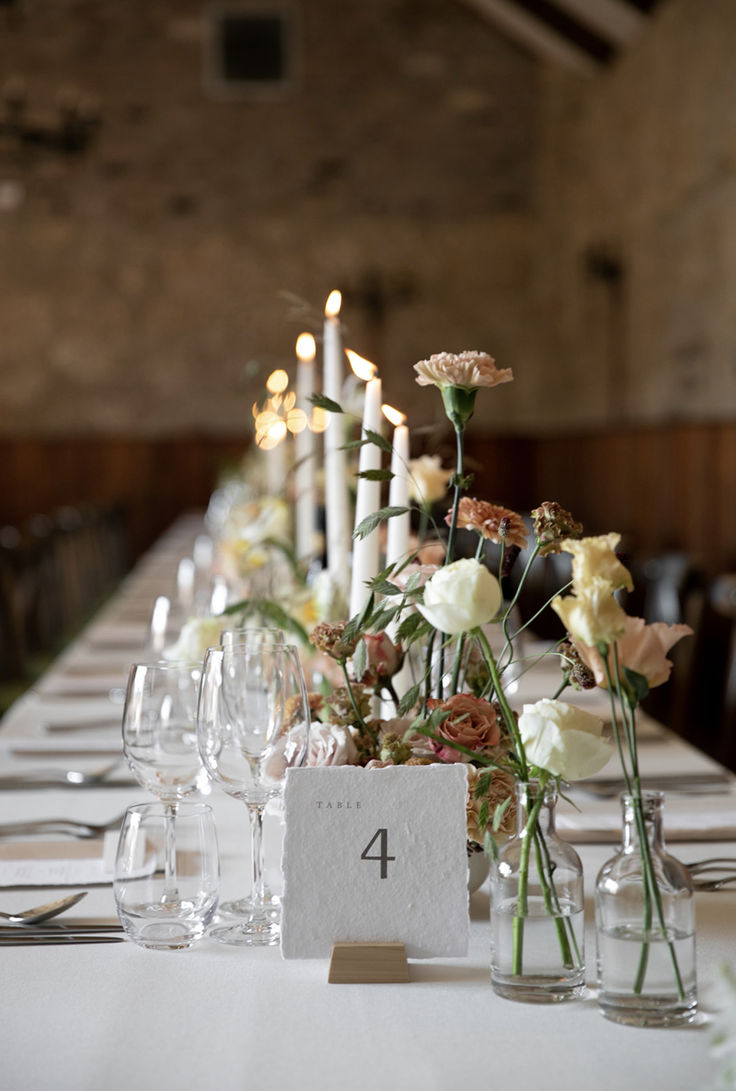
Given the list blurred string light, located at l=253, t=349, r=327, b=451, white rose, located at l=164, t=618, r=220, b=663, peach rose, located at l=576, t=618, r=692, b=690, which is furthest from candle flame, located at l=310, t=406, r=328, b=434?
peach rose, located at l=576, t=618, r=692, b=690

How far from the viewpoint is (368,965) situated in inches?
43.4

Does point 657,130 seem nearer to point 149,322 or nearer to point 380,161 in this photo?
point 380,161

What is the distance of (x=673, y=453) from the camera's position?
936 centimetres

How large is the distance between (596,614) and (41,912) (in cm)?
64

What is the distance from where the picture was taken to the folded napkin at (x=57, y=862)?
140 centimetres

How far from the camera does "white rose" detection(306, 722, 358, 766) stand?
→ 3.85 ft

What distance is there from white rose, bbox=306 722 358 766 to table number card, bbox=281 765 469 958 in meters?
0.07

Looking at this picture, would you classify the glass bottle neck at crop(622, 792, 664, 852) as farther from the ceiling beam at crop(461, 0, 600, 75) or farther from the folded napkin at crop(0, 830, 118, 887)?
the ceiling beam at crop(461, 0, 600, 75)

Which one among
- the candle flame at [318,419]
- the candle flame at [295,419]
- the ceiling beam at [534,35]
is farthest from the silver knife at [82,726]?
the ceiling beam at [534,35]

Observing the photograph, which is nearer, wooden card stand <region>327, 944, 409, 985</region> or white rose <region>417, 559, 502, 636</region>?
white rose <region>417, 559, 502, 636</region>

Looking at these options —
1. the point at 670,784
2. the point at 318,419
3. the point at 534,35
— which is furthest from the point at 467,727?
the point at 534,35

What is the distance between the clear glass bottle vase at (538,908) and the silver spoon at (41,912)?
446mm

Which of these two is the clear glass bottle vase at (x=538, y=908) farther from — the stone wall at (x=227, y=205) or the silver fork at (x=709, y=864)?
the stone wall at (x=227, y=205)

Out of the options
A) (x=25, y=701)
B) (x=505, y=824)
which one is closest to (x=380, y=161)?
(x=25, y=701)
